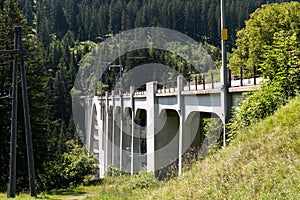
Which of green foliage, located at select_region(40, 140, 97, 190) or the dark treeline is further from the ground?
the dark treeline

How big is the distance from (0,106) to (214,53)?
3095 inches

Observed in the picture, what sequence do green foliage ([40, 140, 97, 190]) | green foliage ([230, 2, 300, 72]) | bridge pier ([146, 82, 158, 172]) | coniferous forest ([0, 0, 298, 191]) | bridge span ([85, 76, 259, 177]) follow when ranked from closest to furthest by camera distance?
bridge span ([85, 76, 259, 177]), bridge pier ([146, 82, 158, 172]), coniferous forest ([0, 0, 298, 191]), green foliage ([40, 140, 97, 190]), green foliage ([230, 2, 300, 72])

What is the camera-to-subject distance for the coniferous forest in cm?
2595

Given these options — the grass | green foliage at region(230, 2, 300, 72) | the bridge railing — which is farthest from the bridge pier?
the grass

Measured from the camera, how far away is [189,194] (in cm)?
742

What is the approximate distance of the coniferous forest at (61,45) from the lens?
26.0 m

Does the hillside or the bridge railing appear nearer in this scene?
the hillside

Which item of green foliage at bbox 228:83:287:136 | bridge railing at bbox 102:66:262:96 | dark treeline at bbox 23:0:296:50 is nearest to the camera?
green foliage at bbox 228:83:287:136

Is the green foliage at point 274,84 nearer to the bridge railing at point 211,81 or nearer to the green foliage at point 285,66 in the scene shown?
the green foliage at point 285,66

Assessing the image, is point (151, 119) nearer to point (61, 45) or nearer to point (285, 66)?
point (285, 66)

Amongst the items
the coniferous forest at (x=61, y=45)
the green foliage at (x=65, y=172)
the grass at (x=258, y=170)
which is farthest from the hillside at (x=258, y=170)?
the green foliage at (x=65, y=172)

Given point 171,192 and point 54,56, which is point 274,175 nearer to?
point 171,192

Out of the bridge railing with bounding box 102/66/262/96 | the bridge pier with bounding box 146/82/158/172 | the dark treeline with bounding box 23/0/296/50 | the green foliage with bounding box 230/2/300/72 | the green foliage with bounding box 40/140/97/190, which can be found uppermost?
the dark treeline with bounding box 23/0/296/50

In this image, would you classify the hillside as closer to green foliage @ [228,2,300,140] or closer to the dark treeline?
green foliage @ [228,2,300,140]
